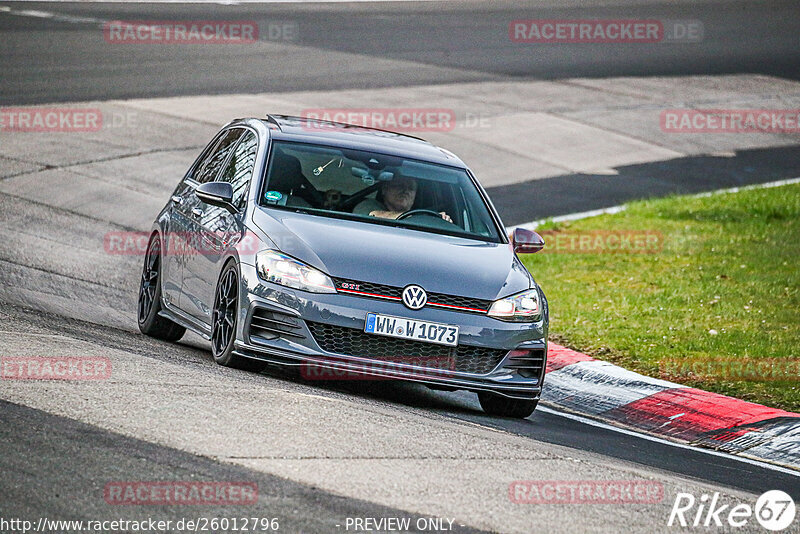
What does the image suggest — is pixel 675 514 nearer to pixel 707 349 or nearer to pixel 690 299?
pixel 707 349

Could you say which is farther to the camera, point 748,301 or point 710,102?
point 710,102

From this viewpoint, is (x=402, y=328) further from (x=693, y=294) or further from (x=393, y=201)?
(x=693, y=294)

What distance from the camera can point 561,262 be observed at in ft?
48.1

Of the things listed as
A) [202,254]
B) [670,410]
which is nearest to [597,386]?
[670,410]

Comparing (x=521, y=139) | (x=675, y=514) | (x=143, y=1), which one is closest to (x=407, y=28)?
(x=143, y=1)

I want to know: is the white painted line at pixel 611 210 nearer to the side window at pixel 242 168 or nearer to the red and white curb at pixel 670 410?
the red and white curb at pixel 670 410

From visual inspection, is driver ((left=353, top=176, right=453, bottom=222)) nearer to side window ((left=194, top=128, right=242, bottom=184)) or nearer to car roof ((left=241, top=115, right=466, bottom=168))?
car roof ((left=241, top=115, right=466, bottom=168))

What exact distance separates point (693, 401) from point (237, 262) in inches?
133

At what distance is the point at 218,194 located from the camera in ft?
29.7

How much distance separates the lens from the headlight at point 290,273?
8.11m

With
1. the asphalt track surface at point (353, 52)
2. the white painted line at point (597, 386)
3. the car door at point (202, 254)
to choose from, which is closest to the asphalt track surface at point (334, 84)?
the asphalt track surface at point (353, 52)

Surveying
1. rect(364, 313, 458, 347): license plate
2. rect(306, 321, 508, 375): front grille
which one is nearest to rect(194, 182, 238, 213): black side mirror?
rect(306, 321, 508, 375): front grille

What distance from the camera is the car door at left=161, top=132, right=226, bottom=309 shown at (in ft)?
31.7

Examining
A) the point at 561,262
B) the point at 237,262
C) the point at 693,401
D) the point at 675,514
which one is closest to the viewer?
the point at 675,514
